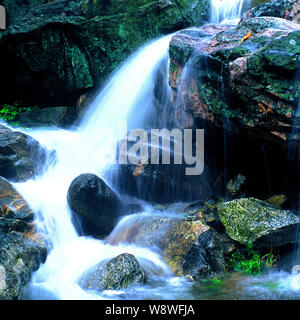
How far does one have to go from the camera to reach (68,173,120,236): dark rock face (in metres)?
5.67

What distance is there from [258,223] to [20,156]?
5386 millimetres

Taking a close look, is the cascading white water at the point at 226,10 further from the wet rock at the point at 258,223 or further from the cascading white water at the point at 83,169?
the wet rock at the point at 258,223

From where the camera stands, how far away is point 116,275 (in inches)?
165

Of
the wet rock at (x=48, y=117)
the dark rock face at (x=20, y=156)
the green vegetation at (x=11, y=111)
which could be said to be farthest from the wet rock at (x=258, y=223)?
the green vegetation at (x=11, y=111)

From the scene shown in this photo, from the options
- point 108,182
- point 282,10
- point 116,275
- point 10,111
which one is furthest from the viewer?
point 10,111

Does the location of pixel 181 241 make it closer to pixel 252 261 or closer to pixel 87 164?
pixel 252 261

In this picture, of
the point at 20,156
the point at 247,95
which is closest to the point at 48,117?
the point at 20,156

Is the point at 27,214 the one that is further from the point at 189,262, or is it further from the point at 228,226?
the point at 228,226

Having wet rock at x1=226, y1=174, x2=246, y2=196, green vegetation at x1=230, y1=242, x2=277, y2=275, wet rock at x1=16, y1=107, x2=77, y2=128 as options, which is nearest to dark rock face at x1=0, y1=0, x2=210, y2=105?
wet rock at x1=16, y1=107, x2=77, y2=128

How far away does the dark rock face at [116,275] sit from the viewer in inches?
163

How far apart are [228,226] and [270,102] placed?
206 cm

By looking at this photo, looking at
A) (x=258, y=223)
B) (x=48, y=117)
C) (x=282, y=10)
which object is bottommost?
(x=258, y=223)

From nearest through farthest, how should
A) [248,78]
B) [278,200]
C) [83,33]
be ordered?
1. [248,78]
2. [278,200]
3. [83,33]

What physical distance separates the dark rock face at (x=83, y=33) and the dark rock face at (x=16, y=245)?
5297 mm
